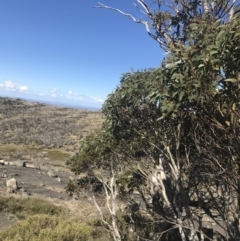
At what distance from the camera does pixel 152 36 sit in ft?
27.7

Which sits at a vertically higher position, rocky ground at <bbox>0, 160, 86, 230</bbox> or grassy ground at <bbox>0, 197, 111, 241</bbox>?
grassy ground at <bbox>0, 197, 111, 241</bbox>

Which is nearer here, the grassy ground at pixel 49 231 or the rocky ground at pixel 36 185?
the grassy ground at pixel 49 231

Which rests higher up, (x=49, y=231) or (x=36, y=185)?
(x=49, y=231)

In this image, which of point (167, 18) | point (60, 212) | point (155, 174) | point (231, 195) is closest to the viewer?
point (231, 195)

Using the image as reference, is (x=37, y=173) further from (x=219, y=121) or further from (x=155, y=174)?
(x=219, y=121)

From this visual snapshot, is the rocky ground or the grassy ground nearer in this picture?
the grassy ground

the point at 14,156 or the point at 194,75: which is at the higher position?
the point at 194,75

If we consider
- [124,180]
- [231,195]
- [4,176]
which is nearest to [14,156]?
[4,176]

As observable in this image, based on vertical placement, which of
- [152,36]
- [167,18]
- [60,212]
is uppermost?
[167,18]

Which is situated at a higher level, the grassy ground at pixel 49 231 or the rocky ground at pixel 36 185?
the grassy ground at pixel 49 231

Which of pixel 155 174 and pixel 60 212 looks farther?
pixel 60 212

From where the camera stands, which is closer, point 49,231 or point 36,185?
point 49,231

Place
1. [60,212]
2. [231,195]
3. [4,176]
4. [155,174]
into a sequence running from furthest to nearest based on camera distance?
[4,176] < [60,212] < [155,174] < [231,195]

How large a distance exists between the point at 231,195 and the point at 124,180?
6.30 meters
